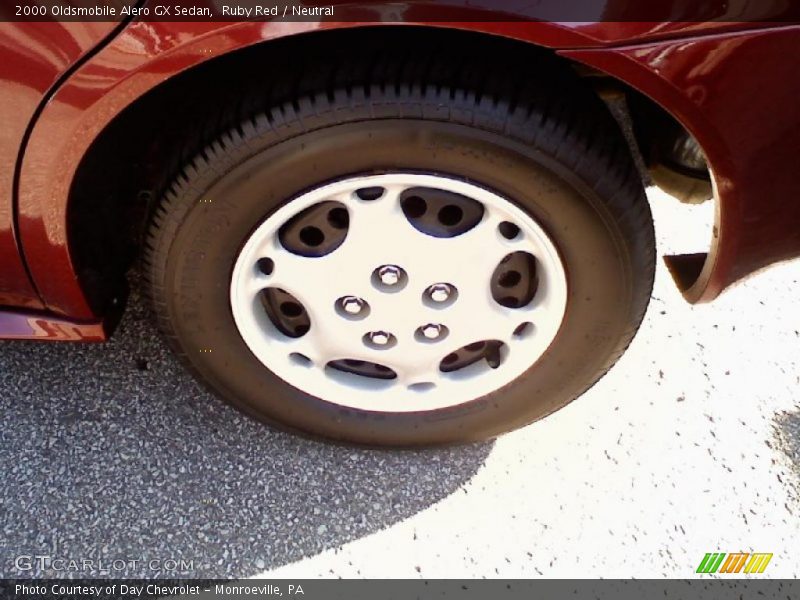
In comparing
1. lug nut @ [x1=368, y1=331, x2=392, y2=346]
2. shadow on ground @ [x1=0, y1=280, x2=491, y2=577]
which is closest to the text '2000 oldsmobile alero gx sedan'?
lug nut @ [x1=368, y1=331, x2=392, y2=346]

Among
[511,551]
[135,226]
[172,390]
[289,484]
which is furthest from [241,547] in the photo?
[135,226]

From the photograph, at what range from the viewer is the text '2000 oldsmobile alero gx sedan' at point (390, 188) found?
1.31 metres

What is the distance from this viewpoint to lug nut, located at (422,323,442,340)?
1744 mm

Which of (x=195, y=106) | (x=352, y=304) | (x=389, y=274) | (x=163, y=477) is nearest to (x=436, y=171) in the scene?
(x=389, y=274)

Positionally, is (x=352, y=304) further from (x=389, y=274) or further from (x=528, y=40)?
(x=528, y=40)

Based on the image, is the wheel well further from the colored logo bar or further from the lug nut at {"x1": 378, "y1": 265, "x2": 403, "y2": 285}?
the colored logo bar

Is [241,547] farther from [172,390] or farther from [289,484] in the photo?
[172,390]

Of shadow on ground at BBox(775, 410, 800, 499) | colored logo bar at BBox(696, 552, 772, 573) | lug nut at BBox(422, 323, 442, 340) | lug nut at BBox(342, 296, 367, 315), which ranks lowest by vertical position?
colored logo bar at BBox(696, 552, 772, 573)

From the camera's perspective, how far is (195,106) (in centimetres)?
157

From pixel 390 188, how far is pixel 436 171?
0.33 ft

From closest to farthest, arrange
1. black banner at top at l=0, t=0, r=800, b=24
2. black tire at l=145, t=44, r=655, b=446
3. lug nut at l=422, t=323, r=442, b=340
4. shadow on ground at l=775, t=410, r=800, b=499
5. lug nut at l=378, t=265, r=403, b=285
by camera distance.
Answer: black banner at top at l=0, t=0, r=800, b=24
black tire at l=145, t=44, r=655, b=446
lug nut at l=378, t=265, r=403, b=285
lug nut at l=422, t=323, r=442, b=340
shadow on ground at l=775, t=410, r=800, b=499

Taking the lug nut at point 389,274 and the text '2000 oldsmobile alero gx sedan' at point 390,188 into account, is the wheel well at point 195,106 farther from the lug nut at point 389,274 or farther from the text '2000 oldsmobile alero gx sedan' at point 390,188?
the lug nut at point 389,274

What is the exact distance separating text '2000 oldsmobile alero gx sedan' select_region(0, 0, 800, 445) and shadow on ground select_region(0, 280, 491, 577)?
0.12m

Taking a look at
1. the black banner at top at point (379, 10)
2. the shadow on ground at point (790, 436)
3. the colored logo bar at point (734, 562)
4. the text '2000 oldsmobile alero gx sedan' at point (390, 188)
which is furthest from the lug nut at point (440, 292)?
the shadow on ground at point (790, 436)
